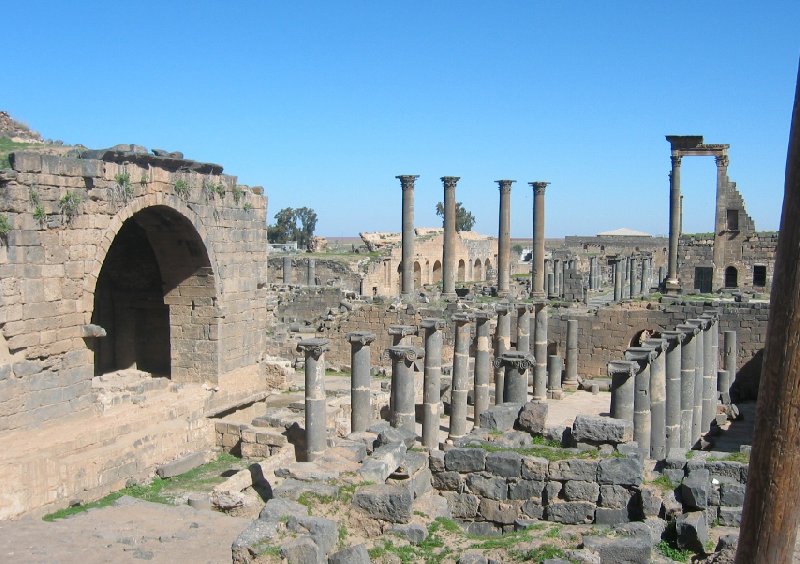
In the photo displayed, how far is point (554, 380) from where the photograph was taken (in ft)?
74.4

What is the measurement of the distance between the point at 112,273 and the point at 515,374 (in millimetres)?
10493

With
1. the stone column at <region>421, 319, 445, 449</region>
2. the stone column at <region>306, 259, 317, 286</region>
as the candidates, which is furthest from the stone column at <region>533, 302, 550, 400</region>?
the stone column at <region>306, 259, 317, 286</region>

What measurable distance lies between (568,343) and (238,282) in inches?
409

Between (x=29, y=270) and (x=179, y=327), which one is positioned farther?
(x=179, y=327)

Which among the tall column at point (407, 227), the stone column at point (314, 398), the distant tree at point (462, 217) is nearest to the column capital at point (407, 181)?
the tall column at point (407, 227)

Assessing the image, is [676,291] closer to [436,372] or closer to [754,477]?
[436,372]

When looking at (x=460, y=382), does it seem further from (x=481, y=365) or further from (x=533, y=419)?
(x=533, y=419)

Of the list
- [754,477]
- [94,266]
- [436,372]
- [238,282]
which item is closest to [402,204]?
[238,282]

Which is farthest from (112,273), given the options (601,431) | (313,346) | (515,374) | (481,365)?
(601,431)

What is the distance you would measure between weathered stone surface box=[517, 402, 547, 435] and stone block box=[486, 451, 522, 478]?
1532 millimetres

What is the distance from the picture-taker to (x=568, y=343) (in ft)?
79.6

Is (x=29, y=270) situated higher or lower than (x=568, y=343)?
higher

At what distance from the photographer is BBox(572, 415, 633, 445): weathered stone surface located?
33.6 feet

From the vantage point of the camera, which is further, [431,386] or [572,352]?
[572,352]
